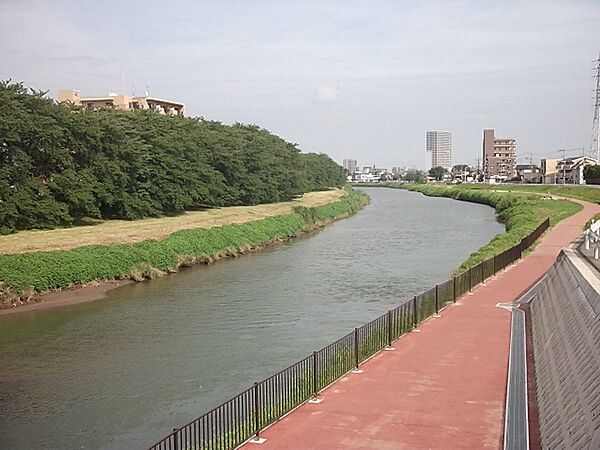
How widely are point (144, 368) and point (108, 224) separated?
951 inches

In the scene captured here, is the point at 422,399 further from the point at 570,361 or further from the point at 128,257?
the point at 128,257

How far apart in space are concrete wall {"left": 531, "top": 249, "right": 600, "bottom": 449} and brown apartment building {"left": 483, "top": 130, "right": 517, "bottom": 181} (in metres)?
164

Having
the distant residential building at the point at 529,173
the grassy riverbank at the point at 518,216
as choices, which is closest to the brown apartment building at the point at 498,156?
the distant residential building at the point at 529,173

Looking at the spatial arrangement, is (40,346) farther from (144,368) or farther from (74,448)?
(74,448)

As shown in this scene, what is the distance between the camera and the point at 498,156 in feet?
581

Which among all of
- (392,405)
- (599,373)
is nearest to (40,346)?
(392,405)

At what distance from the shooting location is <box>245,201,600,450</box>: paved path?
32.5ft

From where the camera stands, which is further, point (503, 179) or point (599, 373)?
point (503, 179)

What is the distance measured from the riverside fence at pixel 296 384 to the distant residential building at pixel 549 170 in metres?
120

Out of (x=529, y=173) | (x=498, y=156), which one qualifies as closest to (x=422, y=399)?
(x=529, y=173)

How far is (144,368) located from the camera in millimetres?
→ 16703

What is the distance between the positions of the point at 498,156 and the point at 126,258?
16189cm

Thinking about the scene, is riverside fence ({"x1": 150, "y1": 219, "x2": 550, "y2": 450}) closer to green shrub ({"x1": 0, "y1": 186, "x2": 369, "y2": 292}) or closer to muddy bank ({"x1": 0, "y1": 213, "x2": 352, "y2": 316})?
muddy bank ({"x1": 0, "y1": 213, "x2": 352, "y2": 316})

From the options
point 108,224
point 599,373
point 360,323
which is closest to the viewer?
point 599,373
